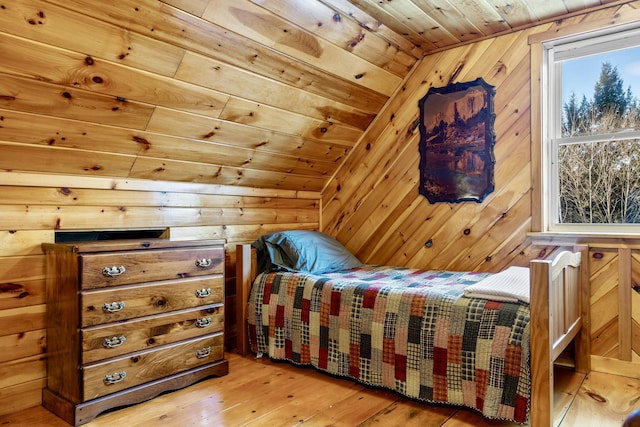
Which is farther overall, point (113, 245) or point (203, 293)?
point (203, 293)

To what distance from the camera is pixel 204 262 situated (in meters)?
2.45

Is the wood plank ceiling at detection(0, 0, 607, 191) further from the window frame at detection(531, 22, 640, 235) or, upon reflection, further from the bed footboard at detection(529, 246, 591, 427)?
the bed footboard at detection(529, 246, 591, 427)

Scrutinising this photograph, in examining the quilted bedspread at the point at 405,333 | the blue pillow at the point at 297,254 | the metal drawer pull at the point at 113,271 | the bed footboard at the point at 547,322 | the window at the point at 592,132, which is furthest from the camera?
the blue pillow at the point at 297,254

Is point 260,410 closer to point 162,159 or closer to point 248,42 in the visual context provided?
point 162,159

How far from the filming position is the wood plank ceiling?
1820 mm

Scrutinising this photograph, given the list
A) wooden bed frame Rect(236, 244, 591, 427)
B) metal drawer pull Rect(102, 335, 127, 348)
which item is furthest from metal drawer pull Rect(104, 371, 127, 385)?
wooden bed frame Rect(236, 244, 591, 427)

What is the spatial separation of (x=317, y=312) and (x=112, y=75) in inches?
61.3

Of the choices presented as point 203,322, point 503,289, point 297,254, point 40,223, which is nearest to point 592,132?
point 503,289

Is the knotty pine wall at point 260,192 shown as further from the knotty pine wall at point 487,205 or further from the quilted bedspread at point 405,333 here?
the quilted bedspread at point 405,333

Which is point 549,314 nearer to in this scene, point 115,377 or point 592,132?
point 592,132

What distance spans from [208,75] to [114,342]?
134 cm

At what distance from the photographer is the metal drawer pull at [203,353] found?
→ 94.6 inches

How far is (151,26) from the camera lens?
191 cm

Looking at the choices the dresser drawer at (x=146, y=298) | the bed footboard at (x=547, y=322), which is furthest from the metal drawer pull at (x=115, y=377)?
the bed footboard at (x=547, y=322)
